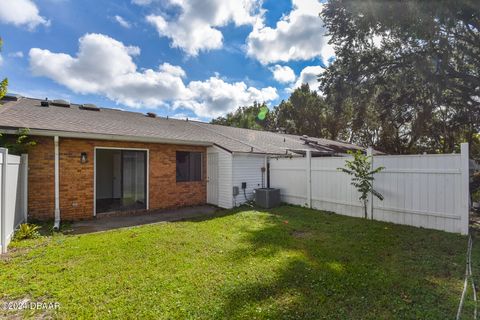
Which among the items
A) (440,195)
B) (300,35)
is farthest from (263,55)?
(440,195)

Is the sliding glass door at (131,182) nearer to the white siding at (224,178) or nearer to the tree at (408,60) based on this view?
the white siding at (224,178)

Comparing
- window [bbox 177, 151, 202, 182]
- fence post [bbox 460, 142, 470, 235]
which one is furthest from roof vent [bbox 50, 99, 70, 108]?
fence post [bbox 460, 142, 470, 235]

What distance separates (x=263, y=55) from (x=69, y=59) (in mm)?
8840

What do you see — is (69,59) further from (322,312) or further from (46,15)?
(322,312)

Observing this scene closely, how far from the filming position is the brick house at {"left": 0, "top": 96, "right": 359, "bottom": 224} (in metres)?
6.98

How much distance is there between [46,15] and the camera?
24.7 feet

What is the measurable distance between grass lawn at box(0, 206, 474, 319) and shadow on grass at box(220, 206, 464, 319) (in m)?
0.02

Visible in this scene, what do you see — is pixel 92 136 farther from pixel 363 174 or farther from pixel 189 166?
pixel 363 174

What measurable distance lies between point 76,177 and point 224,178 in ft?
16.4

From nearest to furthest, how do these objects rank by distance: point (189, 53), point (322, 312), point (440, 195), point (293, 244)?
1. point (322, 312)
2. point (293, 244)
3. point (440, 195)
4. point (189, 53)

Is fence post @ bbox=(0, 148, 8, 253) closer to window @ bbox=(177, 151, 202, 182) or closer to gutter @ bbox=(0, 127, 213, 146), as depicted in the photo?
gutter @ bbox=(0, 127, 213, 146)

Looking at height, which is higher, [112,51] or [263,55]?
[263,55]

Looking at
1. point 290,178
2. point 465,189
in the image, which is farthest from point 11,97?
point 465,189

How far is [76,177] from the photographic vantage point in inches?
296
